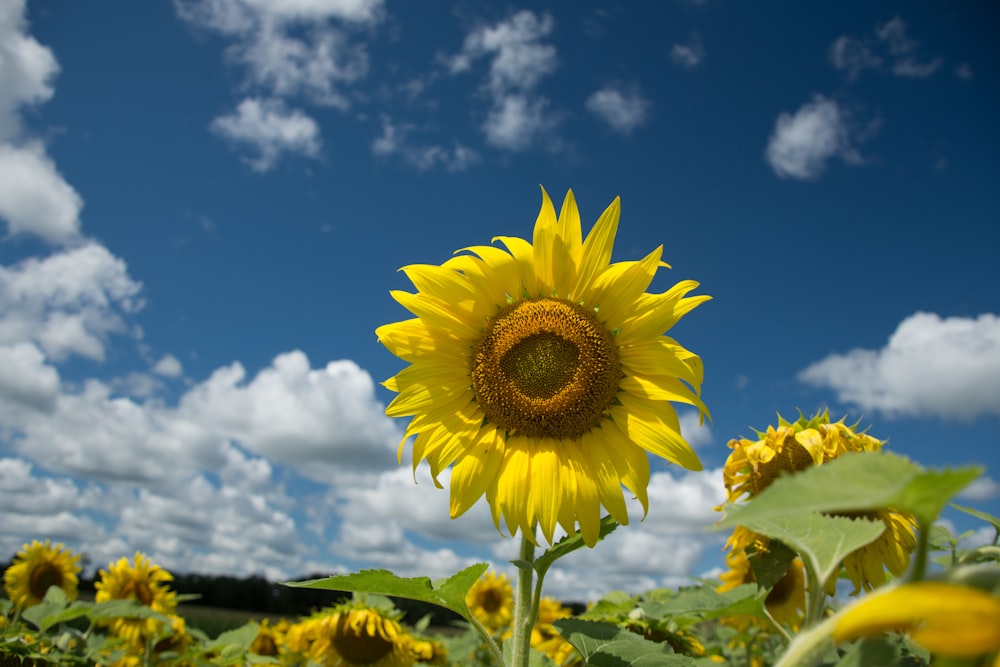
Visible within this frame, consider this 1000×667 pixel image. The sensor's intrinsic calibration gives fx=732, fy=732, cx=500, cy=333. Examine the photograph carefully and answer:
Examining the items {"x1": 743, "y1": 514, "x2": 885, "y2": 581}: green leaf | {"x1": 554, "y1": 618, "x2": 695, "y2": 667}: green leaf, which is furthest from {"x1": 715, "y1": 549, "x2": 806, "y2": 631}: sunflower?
{"x1": 743, "y1": 514, "x2": 885, "y2": 581}: green leaf

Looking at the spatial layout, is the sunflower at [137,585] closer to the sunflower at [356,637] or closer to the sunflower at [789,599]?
the sunflower at [356,637]

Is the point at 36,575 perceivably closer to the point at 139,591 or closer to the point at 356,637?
the point at 139,591

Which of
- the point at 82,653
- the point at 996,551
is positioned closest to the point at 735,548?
the point at 996,551

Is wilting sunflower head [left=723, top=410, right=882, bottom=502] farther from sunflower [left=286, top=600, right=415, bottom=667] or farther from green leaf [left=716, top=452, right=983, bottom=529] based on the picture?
sunflower [left=286, top=600, right=415, bottom=667]

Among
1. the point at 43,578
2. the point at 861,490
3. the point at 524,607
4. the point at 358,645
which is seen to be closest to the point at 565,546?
the point at 524,607

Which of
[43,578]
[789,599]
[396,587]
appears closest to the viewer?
[396,587]

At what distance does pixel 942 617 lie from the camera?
66 centimetres

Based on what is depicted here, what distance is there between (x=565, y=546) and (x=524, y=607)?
28 centimetres

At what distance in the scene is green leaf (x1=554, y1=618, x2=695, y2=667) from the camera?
2.43 meters

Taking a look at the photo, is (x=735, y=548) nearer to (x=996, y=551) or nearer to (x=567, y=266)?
(x=567, y=266)

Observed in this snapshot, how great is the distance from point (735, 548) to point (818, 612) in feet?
7.80

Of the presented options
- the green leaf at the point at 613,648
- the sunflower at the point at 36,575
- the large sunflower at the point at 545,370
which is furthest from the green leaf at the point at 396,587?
the sunflower at the point at 36,575

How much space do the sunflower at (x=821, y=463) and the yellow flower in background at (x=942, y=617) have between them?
8.04 ft

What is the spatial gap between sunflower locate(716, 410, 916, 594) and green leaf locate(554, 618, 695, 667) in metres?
0.73
